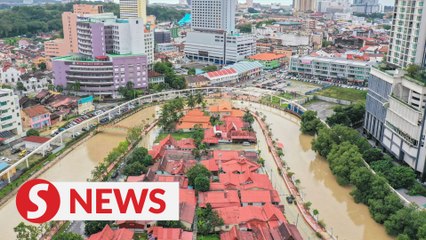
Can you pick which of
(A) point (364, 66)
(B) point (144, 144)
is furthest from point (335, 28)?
(B) point (144, 144)

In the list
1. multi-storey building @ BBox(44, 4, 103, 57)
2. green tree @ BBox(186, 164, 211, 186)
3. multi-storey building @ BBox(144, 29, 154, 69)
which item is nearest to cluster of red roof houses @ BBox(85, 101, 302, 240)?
green tree @ BBox(186, 164, 211, 186)

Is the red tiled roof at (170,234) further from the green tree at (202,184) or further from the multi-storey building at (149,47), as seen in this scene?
the multi-storey building at (149,47)

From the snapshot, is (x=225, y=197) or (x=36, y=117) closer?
(x=225, y=197)

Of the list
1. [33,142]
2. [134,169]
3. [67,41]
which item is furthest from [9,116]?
[67,41]

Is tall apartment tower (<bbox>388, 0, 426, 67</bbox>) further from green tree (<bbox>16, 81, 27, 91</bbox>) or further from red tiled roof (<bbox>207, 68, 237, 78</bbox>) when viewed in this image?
green tree (<bbox>16, 81, 27, 91</bbox>)

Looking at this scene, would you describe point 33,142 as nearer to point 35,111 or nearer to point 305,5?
point 35,111

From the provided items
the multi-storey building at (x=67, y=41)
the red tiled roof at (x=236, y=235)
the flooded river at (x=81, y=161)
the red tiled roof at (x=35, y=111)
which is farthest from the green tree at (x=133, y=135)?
the multi-storey building at (x=67, y=41)
